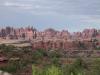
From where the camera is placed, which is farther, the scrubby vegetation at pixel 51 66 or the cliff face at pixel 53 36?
the cliff face at pixel 53 36

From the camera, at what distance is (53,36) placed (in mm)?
98125

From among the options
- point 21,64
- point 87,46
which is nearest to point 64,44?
point 87,46

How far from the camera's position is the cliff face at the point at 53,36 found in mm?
83375

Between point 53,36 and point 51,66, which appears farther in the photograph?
point 53,36

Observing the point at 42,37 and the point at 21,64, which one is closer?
the point at 21,64

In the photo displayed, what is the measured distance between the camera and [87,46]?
77750mm

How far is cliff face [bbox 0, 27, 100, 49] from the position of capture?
83.4 metres

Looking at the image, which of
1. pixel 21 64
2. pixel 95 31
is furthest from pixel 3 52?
pixel 95 31

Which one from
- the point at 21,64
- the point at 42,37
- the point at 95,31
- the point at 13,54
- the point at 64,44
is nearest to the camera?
the point at 21,64

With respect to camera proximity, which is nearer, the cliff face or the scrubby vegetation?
the scrubby vegetation

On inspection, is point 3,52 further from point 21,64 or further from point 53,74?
point 53,74

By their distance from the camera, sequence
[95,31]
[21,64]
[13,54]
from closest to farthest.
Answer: [21,64]
[13,54]
[95,31]

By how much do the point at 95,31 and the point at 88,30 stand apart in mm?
2190

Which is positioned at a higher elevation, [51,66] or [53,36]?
[51,66]
